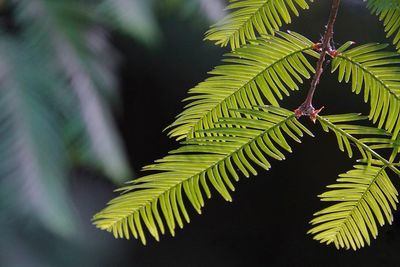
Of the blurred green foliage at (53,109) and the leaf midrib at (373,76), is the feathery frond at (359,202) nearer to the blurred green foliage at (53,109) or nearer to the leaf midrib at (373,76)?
the leaf midrib at (373,76)

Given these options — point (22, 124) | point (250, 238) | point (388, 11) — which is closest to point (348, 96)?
point (250, 238)

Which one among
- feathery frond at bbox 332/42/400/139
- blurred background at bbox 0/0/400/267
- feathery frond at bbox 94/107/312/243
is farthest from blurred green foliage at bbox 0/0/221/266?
feathery frond at bbox 332/42/400/139

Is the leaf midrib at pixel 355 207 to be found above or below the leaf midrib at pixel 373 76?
below

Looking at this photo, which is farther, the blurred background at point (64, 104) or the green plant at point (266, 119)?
the green plant at point (266, 119)

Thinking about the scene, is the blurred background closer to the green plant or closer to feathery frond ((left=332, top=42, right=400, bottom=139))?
the green plant

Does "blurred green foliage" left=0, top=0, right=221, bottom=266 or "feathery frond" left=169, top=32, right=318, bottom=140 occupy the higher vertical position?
"feathery frond" left=169, top=32, right=318, bottom=140

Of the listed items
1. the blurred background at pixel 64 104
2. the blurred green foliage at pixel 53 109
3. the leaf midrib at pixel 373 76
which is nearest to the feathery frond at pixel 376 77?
the leaf midrib at pixel 373 76
